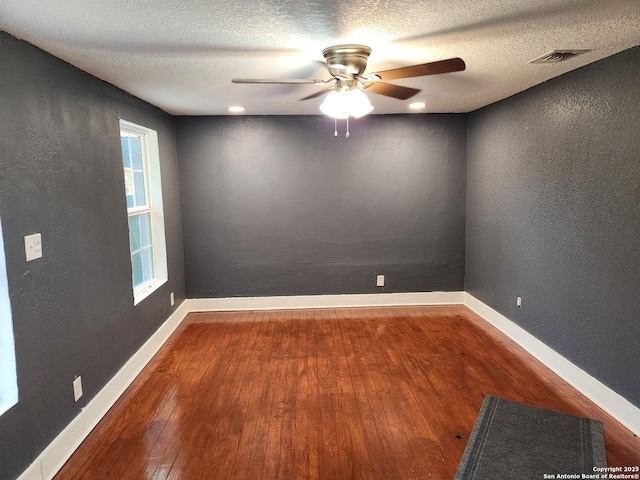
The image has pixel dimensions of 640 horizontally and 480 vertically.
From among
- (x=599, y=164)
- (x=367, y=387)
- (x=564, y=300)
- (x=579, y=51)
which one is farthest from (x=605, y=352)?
(x=579, y=51)

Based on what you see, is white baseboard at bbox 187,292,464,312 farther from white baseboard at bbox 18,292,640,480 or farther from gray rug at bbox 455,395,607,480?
gray rug at bbox 455,395,607,480

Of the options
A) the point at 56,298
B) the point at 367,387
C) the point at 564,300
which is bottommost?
the point at 367,387

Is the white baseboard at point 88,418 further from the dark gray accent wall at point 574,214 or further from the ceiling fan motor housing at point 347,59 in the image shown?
the dark gray accent wall at point 574,214

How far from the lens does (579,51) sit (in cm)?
244

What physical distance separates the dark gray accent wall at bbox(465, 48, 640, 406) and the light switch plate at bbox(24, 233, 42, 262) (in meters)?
3.30

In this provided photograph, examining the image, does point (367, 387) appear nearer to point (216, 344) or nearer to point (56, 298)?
point (216, 344)

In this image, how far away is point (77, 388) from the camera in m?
2.47

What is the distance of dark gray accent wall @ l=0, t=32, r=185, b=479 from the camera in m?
1.97

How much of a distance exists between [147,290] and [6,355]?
192 centimetres

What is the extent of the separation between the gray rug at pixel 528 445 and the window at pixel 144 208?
2.84 m

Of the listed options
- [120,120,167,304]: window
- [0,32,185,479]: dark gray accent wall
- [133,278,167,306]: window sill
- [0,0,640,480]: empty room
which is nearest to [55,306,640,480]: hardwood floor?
[0,0,640,480]: empty room

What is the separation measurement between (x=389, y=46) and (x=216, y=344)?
2.97m

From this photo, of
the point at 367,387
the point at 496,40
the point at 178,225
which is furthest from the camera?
the point at 178,225

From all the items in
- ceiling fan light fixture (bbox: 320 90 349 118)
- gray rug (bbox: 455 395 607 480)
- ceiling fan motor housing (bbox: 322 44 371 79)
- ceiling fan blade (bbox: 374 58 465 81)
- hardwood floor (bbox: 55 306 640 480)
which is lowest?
gray rug (bbox: 455 395 607 480)
